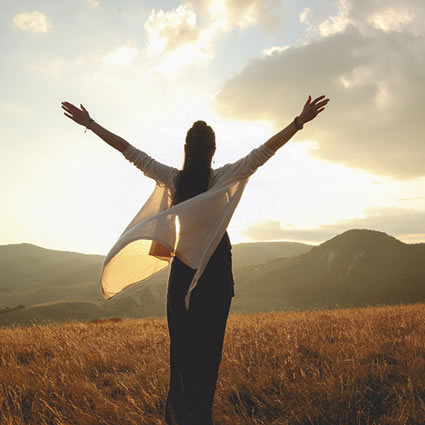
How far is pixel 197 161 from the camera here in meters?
2.98

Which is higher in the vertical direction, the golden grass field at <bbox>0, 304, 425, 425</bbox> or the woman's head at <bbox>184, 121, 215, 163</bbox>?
the woman's head at <bbox>184, 121, 215, 163</bbox>

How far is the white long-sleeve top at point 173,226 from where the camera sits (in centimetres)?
265

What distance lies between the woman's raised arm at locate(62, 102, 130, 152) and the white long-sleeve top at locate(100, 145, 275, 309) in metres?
0.08

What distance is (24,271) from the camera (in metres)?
192

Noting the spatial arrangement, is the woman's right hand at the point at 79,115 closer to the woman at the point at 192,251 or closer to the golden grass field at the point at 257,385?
the woman at the point at 192,251

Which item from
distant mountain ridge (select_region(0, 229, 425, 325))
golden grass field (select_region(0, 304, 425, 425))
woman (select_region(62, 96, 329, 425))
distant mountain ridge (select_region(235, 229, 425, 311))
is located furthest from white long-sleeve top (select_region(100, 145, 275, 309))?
distant mountain ridge (select_region(235, 229, 425, 311))

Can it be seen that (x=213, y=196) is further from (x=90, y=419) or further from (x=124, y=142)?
(x=90, y=419)

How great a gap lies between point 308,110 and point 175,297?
1.85 meters

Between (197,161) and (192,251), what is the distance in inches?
31.0

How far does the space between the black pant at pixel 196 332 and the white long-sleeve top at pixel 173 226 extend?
10.5 inches

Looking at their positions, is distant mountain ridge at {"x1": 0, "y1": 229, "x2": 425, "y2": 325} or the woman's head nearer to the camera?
the woman's head

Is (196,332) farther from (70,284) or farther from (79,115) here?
(70,284)

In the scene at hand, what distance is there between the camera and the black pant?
110 inches

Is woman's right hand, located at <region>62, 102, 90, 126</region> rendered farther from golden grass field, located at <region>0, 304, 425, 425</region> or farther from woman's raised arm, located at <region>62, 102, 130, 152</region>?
golden grass field, located at <region>0, 304, 425, 425</region>
